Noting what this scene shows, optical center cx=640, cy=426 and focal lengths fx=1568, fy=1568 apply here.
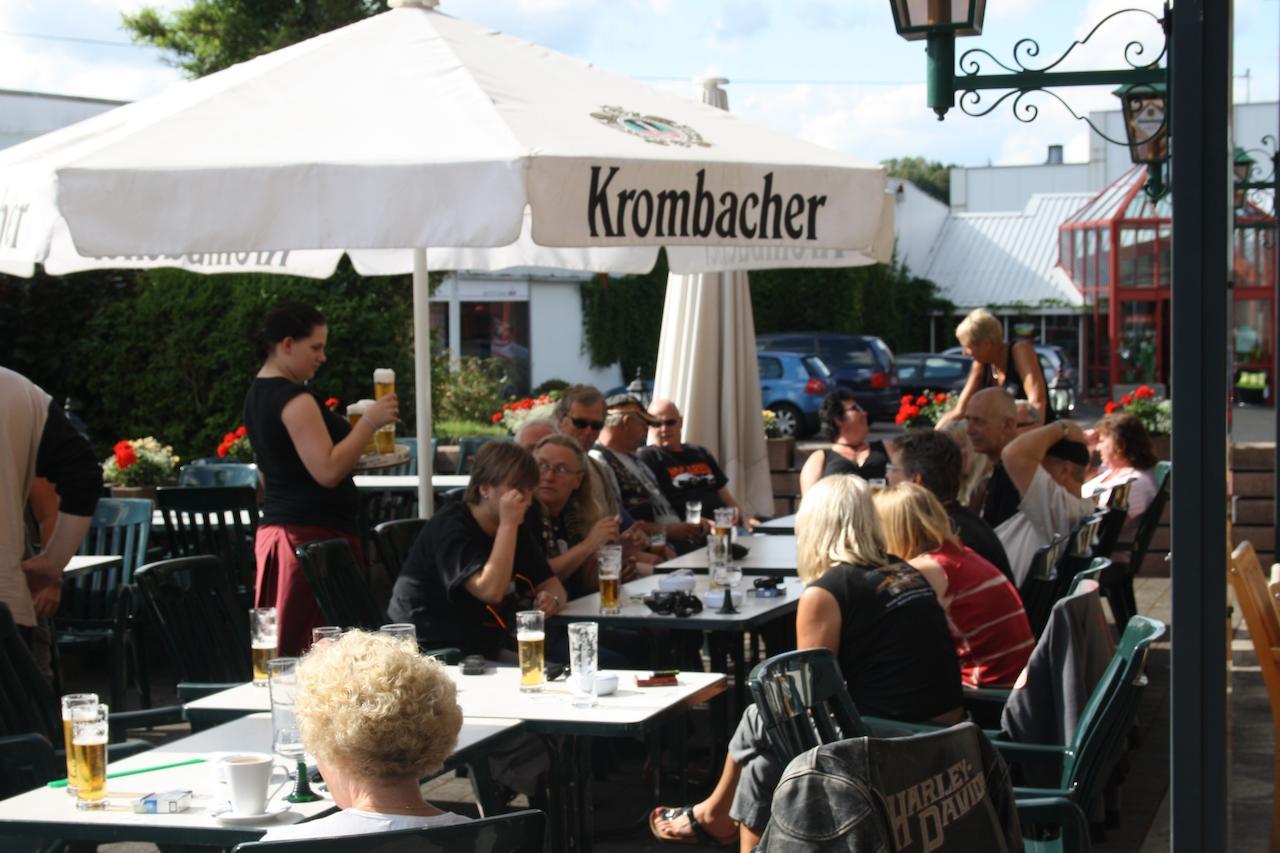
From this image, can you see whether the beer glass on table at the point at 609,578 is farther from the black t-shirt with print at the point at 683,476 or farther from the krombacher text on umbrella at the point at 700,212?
the black t-shirt with print at the point at 683,476

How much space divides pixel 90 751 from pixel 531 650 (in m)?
1.28

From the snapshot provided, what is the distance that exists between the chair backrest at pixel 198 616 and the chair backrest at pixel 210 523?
257cm

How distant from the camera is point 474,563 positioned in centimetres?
522

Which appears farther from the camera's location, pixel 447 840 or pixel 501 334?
pixel 501 334

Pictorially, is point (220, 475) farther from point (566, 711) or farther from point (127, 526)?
point (566, 711)

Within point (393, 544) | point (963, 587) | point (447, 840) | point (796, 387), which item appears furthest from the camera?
point (796, 387)

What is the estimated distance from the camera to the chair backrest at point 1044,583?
20.0ft

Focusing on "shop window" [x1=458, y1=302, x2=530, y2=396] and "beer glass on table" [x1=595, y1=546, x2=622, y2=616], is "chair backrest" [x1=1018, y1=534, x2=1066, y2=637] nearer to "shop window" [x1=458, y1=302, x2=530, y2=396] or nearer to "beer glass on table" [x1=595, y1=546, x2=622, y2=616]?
"beer glass on table" [x1=595, y1=546, x2=622, y2=616]

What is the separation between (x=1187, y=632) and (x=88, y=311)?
45.0 feet

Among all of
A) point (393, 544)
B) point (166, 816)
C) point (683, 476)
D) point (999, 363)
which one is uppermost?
point (999, 363)

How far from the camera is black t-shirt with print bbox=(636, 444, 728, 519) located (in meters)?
8.18

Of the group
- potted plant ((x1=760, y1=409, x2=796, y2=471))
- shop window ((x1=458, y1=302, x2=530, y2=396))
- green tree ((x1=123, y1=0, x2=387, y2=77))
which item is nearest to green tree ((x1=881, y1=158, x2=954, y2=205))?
shop window ((x1=458, y1=302, x2=530, y2=396))

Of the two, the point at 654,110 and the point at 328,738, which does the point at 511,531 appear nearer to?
the point at 654,110

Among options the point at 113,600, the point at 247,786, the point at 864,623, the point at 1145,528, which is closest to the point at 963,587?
the point at 864,623
